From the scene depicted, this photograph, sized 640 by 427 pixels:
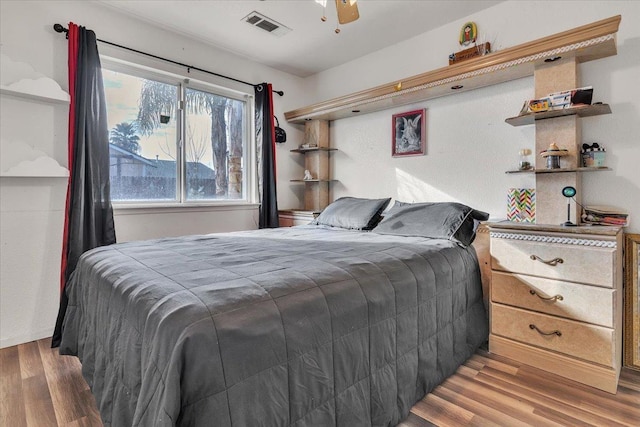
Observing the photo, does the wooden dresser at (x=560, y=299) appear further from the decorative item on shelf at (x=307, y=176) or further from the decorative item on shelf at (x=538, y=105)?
the decorative item on shelf at (x=307, y=176)

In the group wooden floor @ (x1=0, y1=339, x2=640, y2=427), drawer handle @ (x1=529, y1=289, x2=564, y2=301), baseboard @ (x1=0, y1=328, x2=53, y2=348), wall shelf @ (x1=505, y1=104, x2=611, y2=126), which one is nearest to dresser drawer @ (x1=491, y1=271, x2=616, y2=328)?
drawer handle @ (x1=529, y1=289, x2=564, y2=301)

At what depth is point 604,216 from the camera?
6.75 feet

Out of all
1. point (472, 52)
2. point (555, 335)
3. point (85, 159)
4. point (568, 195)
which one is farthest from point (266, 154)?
point (555, 335)

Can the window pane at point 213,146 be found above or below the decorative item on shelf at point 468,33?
below

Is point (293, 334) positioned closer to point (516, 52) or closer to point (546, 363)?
point (546, 363)

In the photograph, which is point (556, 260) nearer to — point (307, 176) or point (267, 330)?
point (267, 330)

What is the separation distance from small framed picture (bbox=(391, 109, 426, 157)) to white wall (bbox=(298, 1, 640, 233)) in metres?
0.06

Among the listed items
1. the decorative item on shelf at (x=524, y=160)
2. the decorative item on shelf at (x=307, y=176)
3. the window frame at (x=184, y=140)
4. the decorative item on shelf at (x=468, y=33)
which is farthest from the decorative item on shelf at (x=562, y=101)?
the window frame at (x=184, y=140)

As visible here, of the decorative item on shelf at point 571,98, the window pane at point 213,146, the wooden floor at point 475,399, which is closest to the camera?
the wooden floor at point 475,399

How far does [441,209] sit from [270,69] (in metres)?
2.60

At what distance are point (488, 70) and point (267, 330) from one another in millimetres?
2367

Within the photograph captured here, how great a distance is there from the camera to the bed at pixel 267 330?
3.01ft

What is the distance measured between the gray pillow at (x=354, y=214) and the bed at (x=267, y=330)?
84 cm

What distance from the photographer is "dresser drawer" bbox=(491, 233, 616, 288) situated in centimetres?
173
